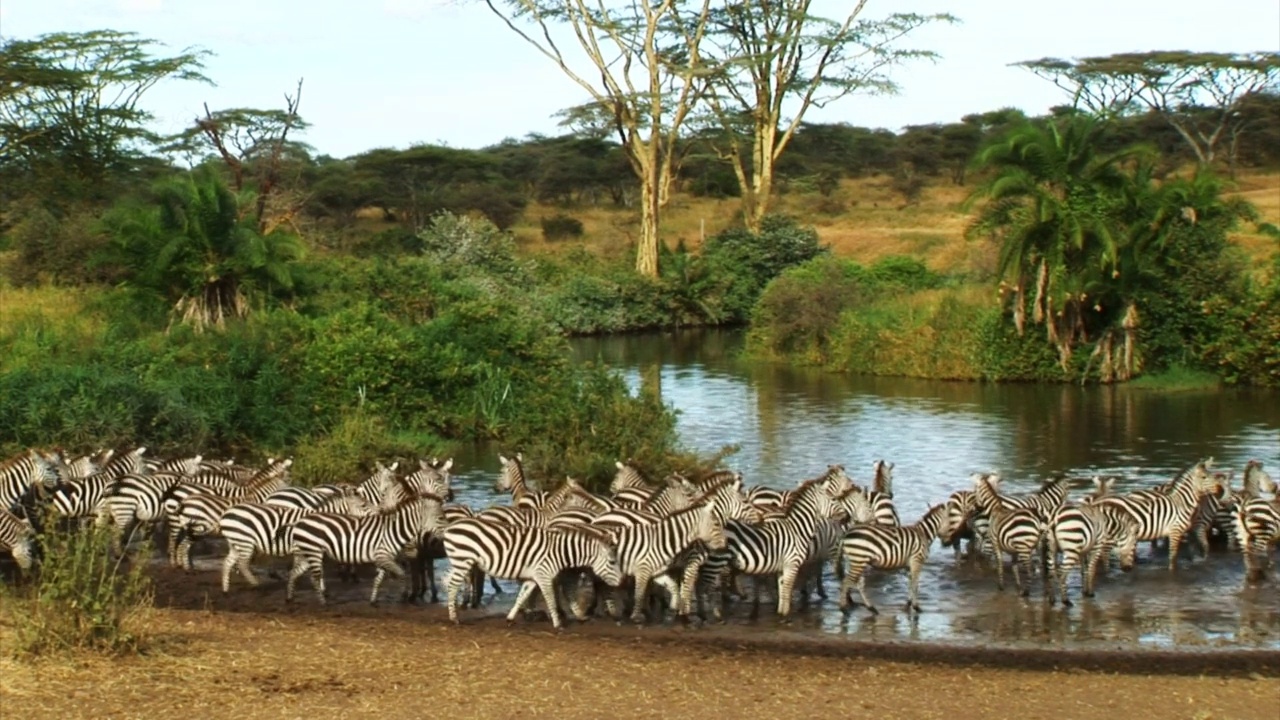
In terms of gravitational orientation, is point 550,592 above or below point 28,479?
below

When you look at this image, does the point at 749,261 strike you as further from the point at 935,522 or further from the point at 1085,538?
the point at 1085,538

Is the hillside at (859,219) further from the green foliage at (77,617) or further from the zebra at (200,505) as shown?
the green foliage at (77,617)

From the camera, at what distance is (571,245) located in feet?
195

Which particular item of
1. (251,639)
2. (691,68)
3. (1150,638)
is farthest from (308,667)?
(691,68)

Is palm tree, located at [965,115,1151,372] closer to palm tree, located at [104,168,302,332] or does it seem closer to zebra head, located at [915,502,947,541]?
palm tree, located at [104,168,302,332]

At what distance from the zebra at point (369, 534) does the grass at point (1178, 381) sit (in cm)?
2093

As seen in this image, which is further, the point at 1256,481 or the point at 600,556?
the point at 1256,481

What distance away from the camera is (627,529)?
12.5 meters

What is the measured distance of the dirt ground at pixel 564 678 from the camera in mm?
9625

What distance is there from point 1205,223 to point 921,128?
154 feet

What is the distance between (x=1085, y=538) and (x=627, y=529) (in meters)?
3.97

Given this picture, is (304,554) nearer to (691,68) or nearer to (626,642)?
(626,642)

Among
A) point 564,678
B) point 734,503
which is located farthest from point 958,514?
point 564,678

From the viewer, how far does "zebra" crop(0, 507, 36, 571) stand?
1345 cm
